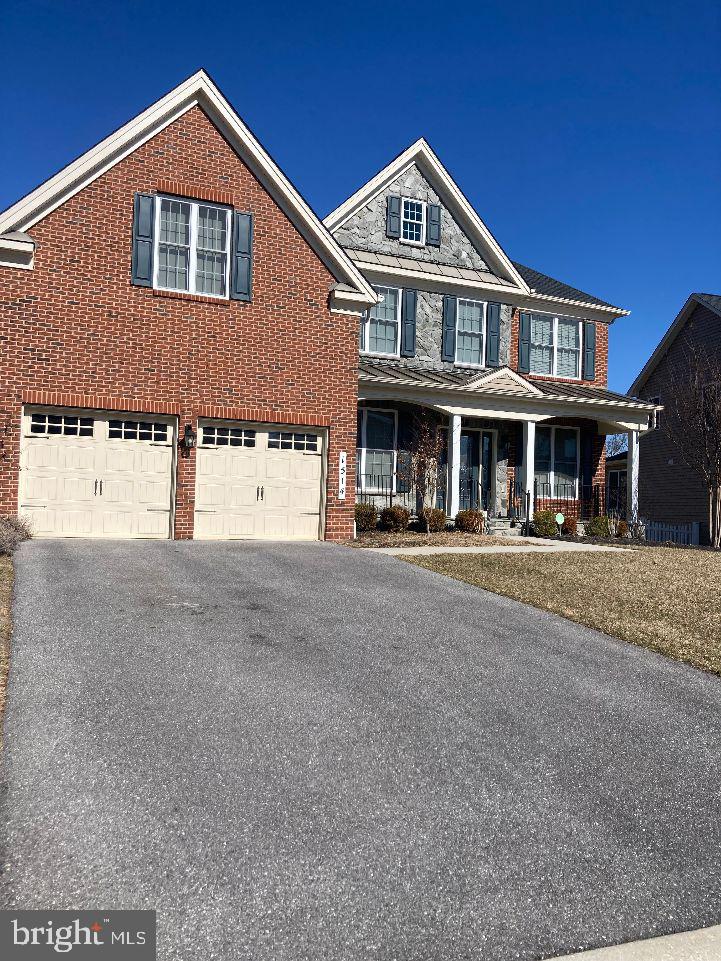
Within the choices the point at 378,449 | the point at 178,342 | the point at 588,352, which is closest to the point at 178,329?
the point at 178,342

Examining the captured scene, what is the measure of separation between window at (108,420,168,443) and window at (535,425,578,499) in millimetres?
11959

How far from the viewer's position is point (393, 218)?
21.6m

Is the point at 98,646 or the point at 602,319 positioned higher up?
the point at 602,319

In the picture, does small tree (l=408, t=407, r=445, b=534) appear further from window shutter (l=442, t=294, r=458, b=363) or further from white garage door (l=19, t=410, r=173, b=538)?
white garage door (l=19, t=410, r=173, b=538)

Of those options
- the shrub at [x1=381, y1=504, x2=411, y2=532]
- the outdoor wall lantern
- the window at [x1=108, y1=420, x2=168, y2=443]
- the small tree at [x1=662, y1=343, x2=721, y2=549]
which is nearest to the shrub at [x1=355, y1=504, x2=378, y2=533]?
the shrub at [x1=381, y1=504, x2=411, y2=532]

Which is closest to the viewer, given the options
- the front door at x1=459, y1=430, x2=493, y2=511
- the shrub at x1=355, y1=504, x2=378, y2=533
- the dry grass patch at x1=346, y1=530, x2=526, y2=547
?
the dry grass patch at x1=346, y1=530, x2=526, y2=547

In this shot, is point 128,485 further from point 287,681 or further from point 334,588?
point 287,681

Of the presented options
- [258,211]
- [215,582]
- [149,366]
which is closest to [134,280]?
[149,366]

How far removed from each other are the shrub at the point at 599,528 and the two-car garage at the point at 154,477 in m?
8.90

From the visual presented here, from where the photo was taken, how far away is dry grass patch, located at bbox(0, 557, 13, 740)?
6.19 metres

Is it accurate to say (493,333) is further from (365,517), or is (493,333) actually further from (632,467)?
(365,517)

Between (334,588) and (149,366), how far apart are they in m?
6.38

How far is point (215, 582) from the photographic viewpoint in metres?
10.4

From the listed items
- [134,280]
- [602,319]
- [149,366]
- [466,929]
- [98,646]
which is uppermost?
[602,319]
